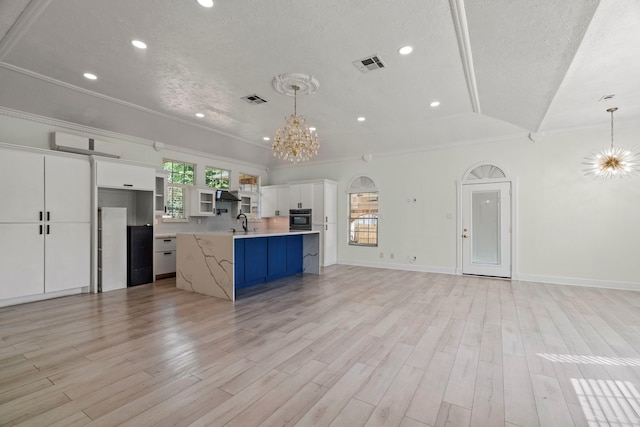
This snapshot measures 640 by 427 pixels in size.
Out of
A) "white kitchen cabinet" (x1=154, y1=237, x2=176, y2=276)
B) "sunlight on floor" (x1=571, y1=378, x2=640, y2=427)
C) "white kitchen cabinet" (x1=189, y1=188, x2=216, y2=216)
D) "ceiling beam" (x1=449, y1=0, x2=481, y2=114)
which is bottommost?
"sunlight on floor" (x1=571, y1=378, x2=640, y2=427)

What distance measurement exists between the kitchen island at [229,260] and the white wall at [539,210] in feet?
9.28

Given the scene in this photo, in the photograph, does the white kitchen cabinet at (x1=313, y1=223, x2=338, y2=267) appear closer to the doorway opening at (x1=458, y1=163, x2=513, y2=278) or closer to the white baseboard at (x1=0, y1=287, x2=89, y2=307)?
the doorway opening at (x1=458, y1=163, x2=513, y2=278)

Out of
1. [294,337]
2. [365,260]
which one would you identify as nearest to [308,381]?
[294,337]

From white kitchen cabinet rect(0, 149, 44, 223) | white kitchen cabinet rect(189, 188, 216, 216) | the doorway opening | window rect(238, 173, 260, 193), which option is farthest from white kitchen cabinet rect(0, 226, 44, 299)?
the doorway opening

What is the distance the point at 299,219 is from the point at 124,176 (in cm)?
395

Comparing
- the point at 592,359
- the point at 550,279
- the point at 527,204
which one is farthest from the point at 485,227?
the point at 592,359

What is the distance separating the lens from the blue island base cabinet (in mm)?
4500

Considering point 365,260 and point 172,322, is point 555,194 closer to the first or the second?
point 365,260

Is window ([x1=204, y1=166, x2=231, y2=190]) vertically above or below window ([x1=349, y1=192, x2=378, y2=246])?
above

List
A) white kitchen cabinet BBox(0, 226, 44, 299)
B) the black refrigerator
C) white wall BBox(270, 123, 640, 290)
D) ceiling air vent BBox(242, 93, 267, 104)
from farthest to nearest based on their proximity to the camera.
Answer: the black refrigerator
white wall BBox(270, 123, 640, 290)
ceiling air vent BBox(242, 93, 267, 104)
white kitchen cabinet BBox(0, 226, 44, 299)

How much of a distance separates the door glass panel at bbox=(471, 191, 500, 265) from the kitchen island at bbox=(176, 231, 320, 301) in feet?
12.8

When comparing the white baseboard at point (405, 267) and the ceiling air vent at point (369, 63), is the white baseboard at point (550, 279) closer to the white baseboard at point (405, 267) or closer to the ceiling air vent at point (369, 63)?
the white baseboard at point (405, 267)

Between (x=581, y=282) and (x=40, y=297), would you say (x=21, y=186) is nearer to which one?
(x=40, y=297)

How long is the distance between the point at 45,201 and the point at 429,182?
7027mm
